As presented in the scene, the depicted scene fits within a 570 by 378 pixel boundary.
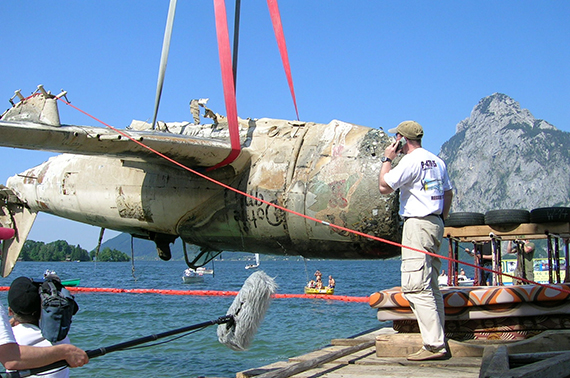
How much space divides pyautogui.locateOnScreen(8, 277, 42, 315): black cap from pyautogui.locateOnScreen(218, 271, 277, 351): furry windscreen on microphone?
2621mm

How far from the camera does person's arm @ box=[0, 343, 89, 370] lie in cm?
308

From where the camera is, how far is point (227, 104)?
6758 mm

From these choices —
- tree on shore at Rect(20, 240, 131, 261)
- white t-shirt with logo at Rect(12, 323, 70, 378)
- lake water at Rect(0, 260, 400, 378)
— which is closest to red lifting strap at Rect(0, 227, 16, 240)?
white t-shirt with logo at Rect(12, 323, 70, 378)

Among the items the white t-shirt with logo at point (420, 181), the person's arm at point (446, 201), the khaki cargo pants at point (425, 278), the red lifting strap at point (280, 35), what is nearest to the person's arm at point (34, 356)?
the khaki cargo pants at point (425, 278)

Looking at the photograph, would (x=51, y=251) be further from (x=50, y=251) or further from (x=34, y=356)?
(x=34, y=356)

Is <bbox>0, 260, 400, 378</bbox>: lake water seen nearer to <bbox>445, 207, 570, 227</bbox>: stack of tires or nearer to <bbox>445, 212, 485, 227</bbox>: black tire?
<bbox>445, 212, 485, 227</bbox>: black tire

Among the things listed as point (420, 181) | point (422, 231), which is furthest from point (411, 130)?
point (422, 231)

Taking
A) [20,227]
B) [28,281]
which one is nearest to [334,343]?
[20,227]

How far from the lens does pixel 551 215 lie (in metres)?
10.0

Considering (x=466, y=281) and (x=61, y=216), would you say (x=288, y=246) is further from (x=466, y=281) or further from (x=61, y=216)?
(x=466, y=281)

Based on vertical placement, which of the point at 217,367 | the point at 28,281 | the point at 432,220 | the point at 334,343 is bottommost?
the point at 217,367

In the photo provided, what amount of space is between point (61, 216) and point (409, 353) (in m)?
5.57

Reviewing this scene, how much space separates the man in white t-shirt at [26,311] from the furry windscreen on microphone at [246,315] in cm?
244

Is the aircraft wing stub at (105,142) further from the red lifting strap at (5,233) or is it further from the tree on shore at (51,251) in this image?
the tree on shore at (51,251)
